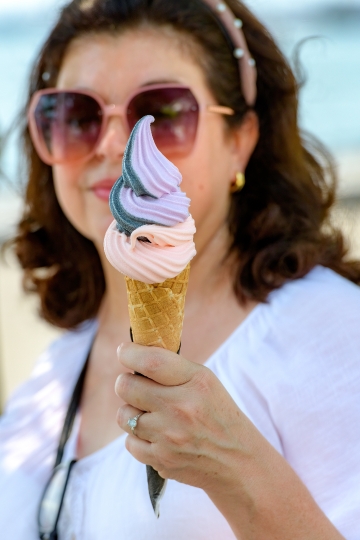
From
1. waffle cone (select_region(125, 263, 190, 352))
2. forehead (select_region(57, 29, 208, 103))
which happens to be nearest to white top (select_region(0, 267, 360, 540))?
waffle cone (select_region(125, 263, 190, 352))

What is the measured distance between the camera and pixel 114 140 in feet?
6.61

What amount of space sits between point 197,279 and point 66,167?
601 mm

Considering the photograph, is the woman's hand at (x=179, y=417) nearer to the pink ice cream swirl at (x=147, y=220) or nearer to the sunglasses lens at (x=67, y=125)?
the pink ice cream swirl at (x=147, y=220)

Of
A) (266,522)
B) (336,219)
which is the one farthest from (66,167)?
(266,522)

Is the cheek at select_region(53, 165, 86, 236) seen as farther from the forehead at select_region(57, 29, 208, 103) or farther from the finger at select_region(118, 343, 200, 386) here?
the finger at select_region(118, 343, 200, 386)

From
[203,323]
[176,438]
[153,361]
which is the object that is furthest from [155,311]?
[203,323]

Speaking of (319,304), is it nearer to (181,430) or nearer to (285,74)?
(181,430)

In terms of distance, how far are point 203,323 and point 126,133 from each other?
68cm

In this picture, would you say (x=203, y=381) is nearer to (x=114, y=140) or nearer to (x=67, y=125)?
(x=114, y=140)

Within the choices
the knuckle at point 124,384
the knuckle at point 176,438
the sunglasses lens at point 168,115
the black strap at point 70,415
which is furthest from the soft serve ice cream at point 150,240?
the black strap at point 70,415

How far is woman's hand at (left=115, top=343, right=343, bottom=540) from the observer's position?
1263 millimetres

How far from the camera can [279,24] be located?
8.71 ft

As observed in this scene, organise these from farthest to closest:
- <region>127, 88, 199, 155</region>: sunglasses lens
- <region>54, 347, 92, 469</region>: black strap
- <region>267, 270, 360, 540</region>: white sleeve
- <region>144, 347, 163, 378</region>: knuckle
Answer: <region>54, 347, 92, 469</region>: black strap < <region>127, 88, 199, 155</region>: sunglasses lens < <region>267, 270, 360, 540</region>: white sleeve < <region>144, 347, 163, 378</region>: knuckle

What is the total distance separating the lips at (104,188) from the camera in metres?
2.04
